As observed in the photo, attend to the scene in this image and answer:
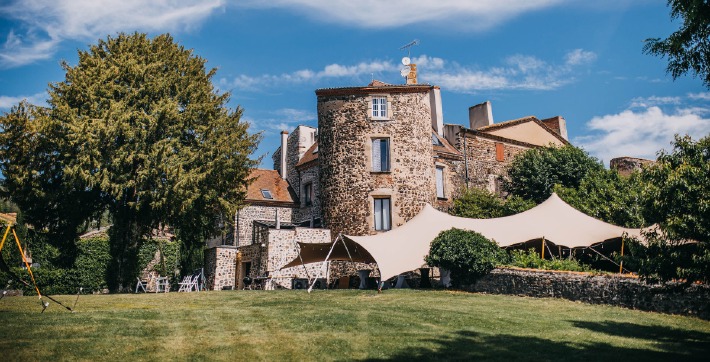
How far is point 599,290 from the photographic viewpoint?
53.0 ft

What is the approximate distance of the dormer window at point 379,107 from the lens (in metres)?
30.0

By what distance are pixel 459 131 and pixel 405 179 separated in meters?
7.86

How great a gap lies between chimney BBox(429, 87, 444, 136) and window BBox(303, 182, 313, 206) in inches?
346

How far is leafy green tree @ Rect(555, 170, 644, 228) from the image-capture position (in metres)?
27.5

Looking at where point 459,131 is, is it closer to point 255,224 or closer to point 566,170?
point 566,170

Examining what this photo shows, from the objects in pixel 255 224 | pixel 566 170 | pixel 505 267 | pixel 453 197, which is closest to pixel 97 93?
pixel 255 224

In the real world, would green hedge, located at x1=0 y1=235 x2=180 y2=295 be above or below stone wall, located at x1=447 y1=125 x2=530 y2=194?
below

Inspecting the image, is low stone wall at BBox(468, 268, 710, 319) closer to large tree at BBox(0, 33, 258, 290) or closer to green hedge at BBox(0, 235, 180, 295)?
large tree at BBox(0, 33, 258, 290)

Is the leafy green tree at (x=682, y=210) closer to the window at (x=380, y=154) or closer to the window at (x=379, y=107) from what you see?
the window at (x=380, y=154)

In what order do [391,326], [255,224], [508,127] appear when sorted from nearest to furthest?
[391,326] < [255,224] < [508,127]

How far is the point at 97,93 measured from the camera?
23031 millimetres

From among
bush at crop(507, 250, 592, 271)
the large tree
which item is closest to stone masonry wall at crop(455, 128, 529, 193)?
bush at crop(507, 250, 592, 271)

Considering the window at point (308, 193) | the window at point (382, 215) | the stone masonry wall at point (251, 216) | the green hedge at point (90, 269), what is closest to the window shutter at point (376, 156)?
the window at point (382, 215)

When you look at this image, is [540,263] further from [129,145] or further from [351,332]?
[129,145]
